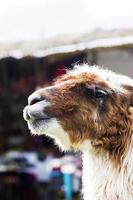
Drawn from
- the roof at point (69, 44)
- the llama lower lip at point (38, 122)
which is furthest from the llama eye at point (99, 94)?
the roof at point (69, 44)

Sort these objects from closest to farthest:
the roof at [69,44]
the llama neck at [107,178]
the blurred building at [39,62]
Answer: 1. the llama neck at [107,178]
2. the roof at [69,44]
3. the blurred building at [39,62]

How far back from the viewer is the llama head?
2469mm

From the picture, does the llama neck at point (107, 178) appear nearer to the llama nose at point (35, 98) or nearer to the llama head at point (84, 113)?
the llama head at point (84, 113)

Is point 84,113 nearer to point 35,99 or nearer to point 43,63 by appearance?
point 35,99

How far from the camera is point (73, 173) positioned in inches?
320

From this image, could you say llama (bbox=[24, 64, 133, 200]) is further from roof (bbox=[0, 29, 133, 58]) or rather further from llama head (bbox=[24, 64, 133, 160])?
roof (bbox=[0, 29, 133, 58])

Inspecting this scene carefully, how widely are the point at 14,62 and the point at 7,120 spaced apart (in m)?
1.43

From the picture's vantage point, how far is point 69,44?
8.23 meters

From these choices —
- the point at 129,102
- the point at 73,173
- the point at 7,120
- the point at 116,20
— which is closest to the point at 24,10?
the point at 7,120

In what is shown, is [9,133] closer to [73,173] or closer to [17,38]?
[17,38]

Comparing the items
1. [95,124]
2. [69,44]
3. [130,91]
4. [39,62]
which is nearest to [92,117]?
[95,124]

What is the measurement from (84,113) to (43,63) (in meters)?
6.90

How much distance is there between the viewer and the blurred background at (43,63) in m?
8.16

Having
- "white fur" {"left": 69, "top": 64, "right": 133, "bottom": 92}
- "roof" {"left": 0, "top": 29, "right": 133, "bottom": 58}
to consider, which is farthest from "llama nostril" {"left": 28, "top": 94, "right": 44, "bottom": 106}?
"roof" {"left": 0, "top": 29, "right": 133, "bottom": 58}
